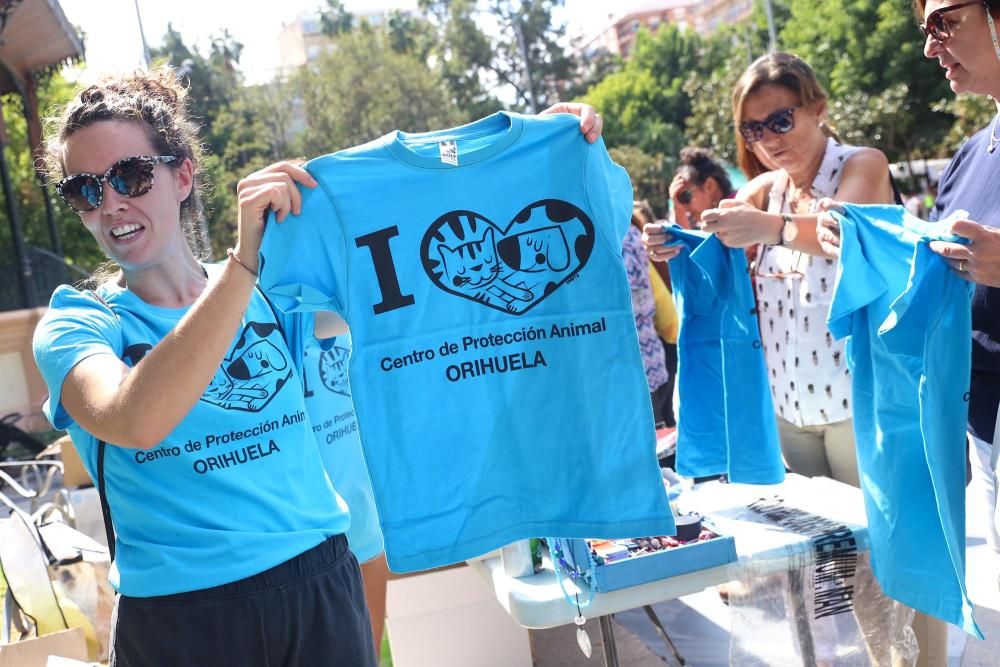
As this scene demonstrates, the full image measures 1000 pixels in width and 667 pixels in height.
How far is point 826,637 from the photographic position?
2361 millimetres

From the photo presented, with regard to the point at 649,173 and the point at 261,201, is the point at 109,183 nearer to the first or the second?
the point at 261,201

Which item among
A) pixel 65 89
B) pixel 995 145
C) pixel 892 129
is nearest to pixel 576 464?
pixel 995 145

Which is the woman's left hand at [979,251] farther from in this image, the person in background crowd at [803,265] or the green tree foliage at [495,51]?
the green tree foliage at [495,51]

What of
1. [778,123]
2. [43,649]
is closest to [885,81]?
[778,123]

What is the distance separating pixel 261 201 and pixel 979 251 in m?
1.42

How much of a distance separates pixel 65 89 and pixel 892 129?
26.2 m

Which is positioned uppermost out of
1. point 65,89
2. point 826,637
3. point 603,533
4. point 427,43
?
point 427,43

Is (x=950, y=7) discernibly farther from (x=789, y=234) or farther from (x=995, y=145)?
(x=789, y=234)

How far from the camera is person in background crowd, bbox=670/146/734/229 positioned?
4.87m

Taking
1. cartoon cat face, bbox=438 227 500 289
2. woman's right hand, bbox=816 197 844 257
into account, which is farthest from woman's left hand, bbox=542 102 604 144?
woman's right hand, bbox=816 197 844 257

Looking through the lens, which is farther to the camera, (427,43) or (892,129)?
(427,43)

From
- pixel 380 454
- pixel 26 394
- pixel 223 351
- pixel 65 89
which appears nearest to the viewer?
pixel 223 351

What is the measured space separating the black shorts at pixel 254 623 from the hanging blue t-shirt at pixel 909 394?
1.26 meters

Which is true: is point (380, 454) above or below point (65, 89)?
below
